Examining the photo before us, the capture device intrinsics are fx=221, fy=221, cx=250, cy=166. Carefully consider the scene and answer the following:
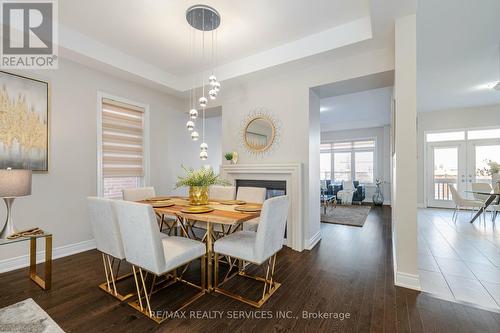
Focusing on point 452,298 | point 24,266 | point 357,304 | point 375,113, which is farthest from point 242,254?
point 375,113

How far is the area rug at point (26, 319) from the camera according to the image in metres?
1.63

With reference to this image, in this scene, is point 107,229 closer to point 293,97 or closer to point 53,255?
point 53,255

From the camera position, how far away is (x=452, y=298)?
79.7 inches

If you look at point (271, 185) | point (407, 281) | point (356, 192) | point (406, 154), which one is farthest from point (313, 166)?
point (356, 192)

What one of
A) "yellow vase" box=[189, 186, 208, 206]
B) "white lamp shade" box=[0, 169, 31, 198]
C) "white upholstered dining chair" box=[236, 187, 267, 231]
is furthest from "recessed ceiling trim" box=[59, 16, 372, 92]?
"yellow vase" box=[189, 186, 208, 206]

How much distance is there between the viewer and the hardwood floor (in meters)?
1.67

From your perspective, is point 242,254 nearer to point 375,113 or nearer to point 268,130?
point 268,130

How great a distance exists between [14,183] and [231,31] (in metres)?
2.87

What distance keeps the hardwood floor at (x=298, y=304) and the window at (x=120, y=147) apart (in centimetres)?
129

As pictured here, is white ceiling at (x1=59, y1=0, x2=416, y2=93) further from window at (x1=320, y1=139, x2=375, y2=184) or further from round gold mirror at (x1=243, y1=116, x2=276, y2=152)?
window at (x1=320, y1=139, x2=375, y2=184)

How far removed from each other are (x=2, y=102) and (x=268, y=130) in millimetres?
3381

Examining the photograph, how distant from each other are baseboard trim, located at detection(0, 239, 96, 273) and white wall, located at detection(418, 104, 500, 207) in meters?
8.37

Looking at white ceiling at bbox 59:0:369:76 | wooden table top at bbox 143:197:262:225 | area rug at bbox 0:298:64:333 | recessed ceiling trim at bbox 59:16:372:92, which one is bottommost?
area rug at bbox 0:298:64:333

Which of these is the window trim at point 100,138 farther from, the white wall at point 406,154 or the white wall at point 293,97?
the white wall at point 406,154
